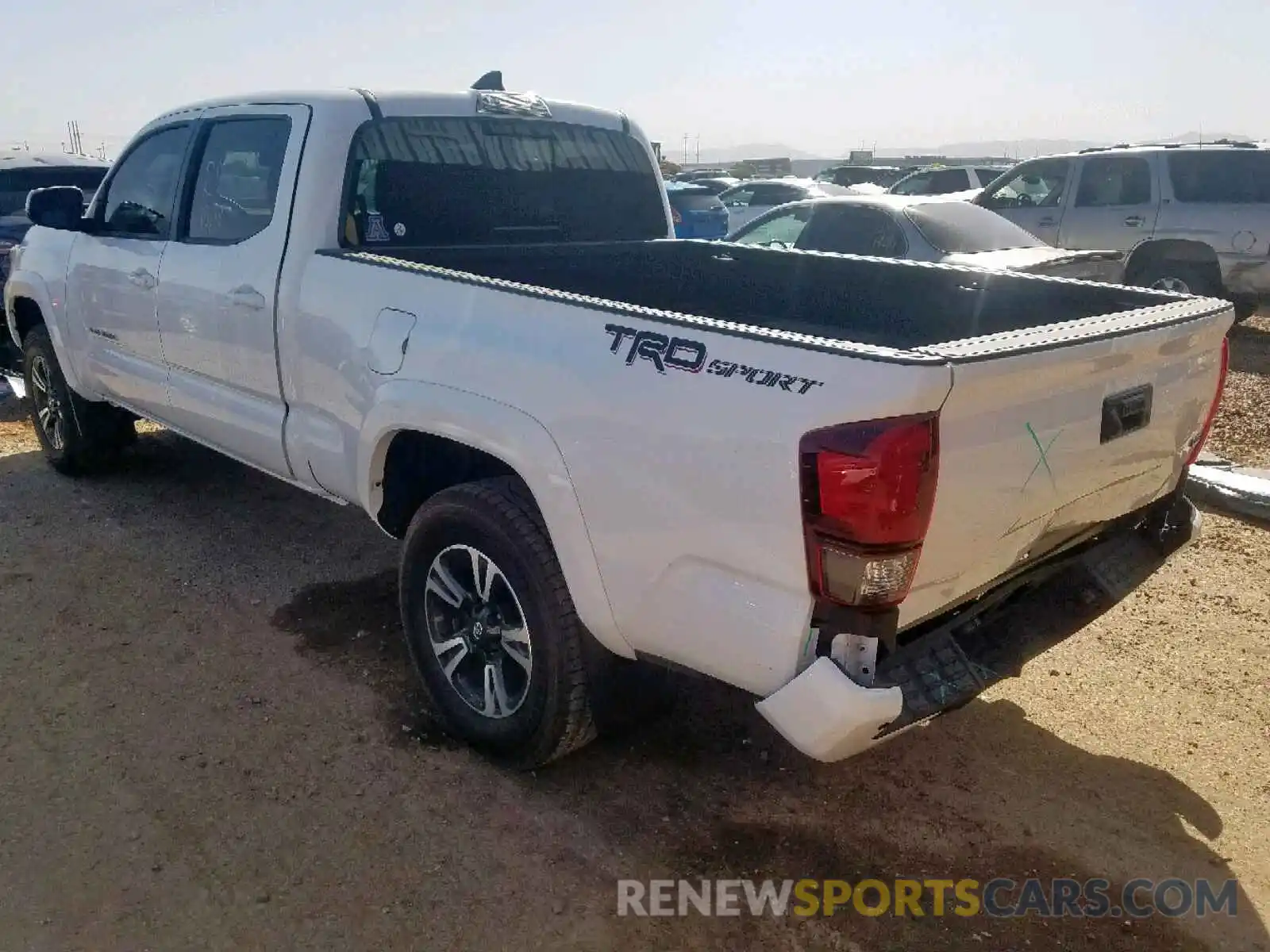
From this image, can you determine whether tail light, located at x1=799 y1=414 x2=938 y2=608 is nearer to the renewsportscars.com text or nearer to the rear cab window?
the renewsportscars.com text

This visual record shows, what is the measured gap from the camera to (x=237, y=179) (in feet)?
13.7

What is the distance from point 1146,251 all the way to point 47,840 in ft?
33.8

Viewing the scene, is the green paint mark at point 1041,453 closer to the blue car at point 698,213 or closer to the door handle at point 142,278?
the door handle at point 142,278

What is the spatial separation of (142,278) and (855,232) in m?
5.64

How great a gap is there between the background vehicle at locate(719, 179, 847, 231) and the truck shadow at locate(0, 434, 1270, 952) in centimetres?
1359

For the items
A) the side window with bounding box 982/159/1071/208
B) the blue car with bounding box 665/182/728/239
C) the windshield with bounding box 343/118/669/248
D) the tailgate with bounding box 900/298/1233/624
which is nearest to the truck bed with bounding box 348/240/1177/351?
the windshield with bounding box 343/118/669/248

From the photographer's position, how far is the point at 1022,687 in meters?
3.81

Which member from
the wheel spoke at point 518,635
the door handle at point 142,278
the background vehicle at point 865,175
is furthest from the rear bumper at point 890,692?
the background vehicle at point 865,175

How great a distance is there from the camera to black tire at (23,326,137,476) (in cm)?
568

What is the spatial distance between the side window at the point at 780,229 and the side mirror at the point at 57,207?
527 cm

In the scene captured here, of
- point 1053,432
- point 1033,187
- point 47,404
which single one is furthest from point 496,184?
point 1033,187

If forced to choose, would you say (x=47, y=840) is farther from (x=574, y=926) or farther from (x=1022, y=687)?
(x=1022, y=687)

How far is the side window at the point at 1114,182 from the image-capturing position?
1030cm

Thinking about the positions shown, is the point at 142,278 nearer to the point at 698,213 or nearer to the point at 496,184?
the point at 496,184
